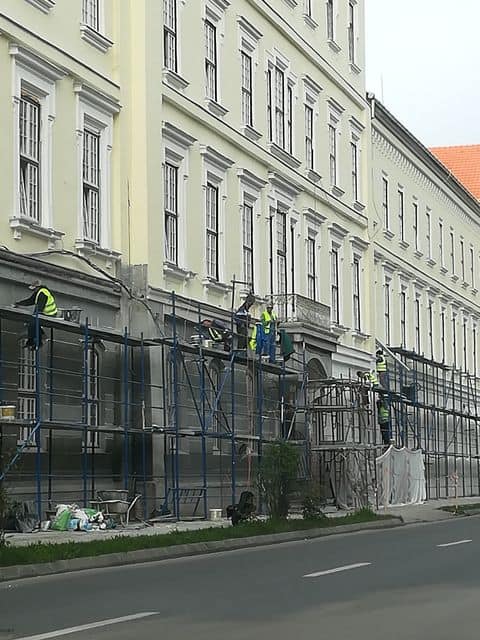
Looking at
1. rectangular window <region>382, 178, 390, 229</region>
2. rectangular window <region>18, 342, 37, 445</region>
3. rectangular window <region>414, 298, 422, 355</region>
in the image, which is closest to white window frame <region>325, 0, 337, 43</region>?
rectangular window <region>382, 178, 390, 229</region>

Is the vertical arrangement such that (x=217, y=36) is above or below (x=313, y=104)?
below

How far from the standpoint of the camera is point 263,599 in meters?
12.7

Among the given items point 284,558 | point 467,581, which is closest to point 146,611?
point 467,581

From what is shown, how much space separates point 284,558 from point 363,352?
26.9 metres

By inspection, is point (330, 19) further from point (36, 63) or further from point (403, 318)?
point (36, 63)

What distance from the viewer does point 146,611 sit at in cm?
1186

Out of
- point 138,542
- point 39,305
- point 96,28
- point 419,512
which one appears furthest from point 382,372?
point 138,542

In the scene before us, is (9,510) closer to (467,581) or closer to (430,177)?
(467,581)

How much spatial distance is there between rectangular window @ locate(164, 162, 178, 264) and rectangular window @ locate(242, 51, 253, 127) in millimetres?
5252

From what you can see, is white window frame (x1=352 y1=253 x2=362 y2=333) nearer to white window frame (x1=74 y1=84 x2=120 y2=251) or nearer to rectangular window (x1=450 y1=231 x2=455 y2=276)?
rectangular window (x1=450 y1=231 x2=455 y2=276)

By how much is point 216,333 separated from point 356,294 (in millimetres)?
15353

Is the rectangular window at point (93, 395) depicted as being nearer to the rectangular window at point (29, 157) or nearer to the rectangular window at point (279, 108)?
the rectangular window at point (29, 157)

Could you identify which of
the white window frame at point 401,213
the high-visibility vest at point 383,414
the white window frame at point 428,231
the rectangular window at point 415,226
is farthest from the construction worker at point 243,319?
the white window frame at point 428,231

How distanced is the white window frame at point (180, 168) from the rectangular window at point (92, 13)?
311 cm
